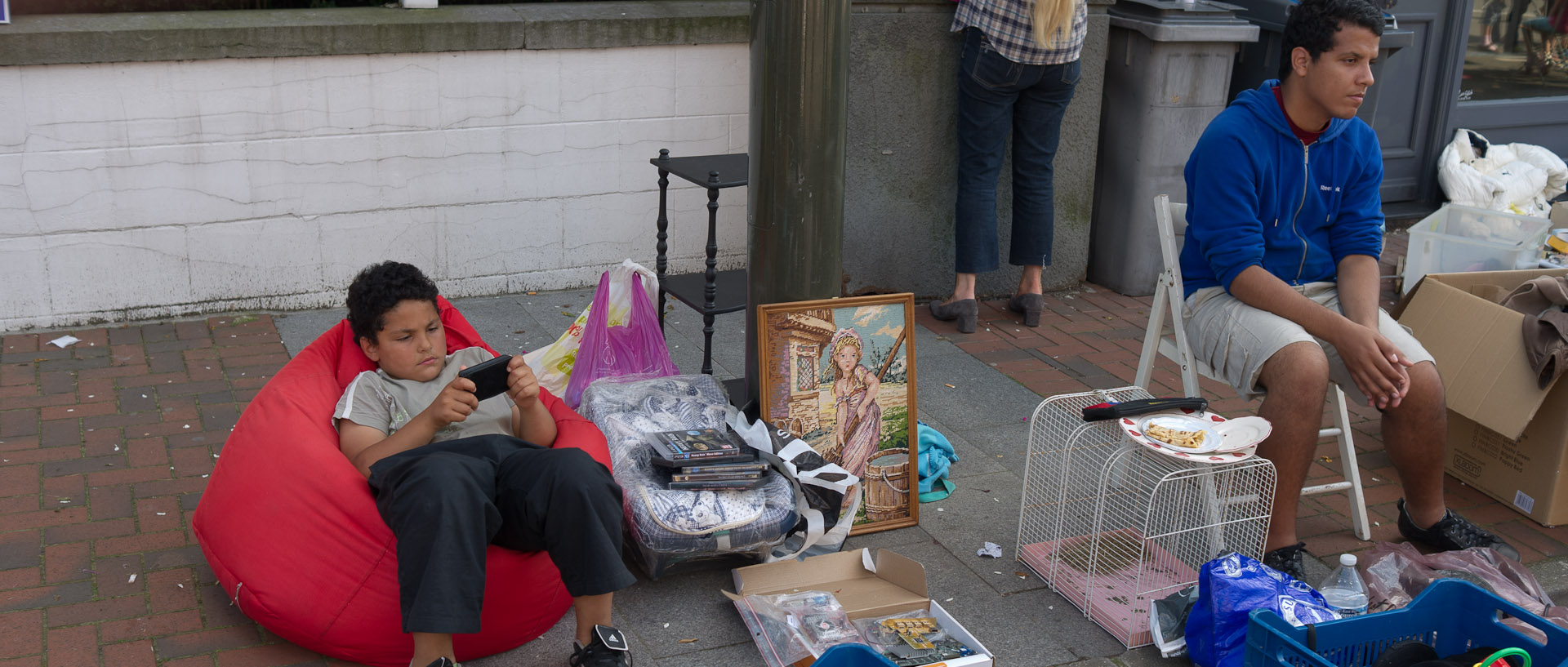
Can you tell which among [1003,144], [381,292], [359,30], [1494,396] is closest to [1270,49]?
[1003,144]

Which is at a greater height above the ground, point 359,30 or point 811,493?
point 359,30

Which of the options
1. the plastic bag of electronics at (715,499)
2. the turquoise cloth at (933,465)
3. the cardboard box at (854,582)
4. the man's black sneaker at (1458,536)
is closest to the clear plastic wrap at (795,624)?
the cardboard box at (854,582)

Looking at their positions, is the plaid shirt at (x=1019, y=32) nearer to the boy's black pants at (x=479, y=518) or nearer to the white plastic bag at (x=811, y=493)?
the white plastic bag at (x=811, y=493)

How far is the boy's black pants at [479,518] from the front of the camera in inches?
105

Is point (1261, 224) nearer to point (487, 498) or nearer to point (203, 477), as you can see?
point (487, 498)

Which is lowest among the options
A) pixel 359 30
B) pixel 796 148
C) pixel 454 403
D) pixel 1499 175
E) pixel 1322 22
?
pixel 454 403

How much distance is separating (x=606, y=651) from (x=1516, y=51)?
7.29m

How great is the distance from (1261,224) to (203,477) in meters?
3.24

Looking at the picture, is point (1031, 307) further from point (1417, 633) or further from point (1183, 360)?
point (1417, 633)

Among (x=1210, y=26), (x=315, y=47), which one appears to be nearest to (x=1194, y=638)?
(x=1210, y=26)

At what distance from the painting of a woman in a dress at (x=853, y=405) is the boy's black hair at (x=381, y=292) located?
3.72ft

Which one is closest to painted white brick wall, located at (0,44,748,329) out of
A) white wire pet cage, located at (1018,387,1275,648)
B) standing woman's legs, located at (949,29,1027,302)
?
standing woman's legs, located at (949,29,1027,302)

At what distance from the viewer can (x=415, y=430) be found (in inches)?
117

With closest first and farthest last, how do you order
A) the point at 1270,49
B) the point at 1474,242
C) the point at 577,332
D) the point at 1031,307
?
the point at 577,332, the point at 1474,242, the point at 1031,307, the point at 1270,49
